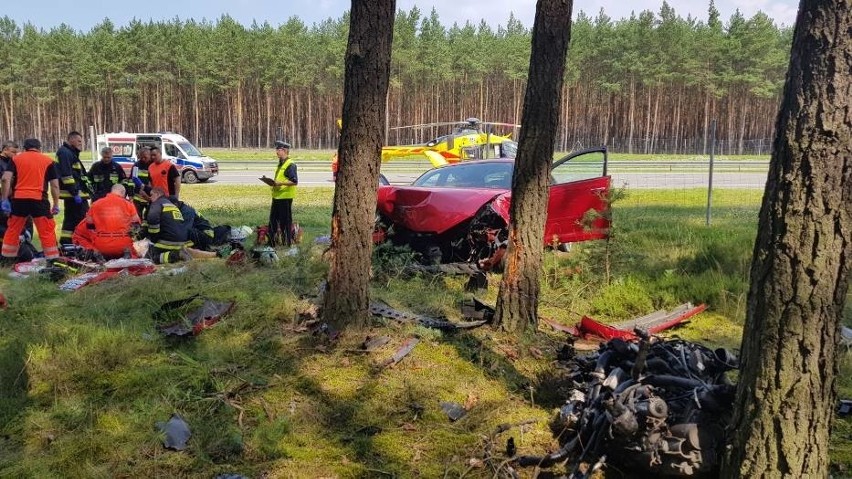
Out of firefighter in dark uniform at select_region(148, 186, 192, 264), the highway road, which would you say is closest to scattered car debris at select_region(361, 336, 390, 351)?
firefighter in dark uniform at select_region(148, 186, 192, 264)

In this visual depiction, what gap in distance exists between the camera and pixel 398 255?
728cm

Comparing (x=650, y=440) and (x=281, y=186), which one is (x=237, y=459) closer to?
(x=650, y=440)

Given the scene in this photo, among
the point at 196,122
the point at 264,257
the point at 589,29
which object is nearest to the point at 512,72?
the point at 589,29

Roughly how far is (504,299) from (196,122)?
5501 centimetres

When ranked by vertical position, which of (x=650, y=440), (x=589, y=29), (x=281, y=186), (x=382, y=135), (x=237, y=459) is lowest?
(x=237, y=459)

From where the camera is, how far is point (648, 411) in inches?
122

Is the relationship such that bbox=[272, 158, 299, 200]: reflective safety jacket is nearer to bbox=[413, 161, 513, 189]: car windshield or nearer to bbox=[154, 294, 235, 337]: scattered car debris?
bbox=[413, 161, 513, 189]: car windshield

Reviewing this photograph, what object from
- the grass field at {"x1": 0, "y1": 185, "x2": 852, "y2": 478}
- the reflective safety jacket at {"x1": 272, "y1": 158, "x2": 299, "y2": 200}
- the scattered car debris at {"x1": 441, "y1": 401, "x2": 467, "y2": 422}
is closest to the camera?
the grass field at {"x1": 0, "y1": 185, "x2": 852, "y2": 478}

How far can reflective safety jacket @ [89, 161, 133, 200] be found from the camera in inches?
390

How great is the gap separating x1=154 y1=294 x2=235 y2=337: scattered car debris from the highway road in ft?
41.7

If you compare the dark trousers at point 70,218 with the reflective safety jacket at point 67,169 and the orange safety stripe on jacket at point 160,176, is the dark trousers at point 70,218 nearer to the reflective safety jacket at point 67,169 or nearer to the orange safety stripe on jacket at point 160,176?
the reflective safety jacket at point 67,169

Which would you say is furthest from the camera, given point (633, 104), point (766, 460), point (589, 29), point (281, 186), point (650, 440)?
point (589, 29)

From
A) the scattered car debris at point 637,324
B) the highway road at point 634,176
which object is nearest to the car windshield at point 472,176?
the scattered car debris at point 637,324

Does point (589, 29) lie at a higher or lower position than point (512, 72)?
higher
